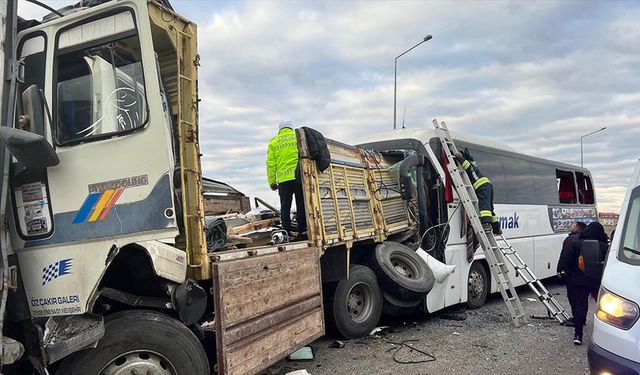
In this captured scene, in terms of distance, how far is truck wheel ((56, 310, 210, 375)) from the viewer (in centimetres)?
A: 316

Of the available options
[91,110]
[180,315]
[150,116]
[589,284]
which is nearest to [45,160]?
[91,110]

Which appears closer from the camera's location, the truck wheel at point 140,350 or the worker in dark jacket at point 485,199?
the truck wheel at point 140,350

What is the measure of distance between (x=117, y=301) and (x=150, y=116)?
134 cm

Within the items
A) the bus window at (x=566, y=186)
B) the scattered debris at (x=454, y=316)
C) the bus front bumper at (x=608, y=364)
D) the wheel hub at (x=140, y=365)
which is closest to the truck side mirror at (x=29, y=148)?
the wheel hub at (x=140, y=365)

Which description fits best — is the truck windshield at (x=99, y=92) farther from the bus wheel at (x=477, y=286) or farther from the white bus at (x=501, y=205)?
the bus wheel at (x=477, y=286)

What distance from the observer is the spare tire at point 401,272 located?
6473 mm

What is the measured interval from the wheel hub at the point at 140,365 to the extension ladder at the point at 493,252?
5257mm

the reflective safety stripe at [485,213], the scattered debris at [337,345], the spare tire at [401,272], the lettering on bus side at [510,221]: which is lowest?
the scattered debris at [337,345]

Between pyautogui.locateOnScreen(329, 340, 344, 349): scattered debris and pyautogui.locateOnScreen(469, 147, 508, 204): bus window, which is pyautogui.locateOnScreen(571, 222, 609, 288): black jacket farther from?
pyautogui.locateOnScreen(329, 340, 344, 349): scattered debris

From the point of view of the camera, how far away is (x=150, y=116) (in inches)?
131

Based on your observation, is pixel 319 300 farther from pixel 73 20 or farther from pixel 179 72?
pixel 73 20

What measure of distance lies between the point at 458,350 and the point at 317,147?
2909 millimetres

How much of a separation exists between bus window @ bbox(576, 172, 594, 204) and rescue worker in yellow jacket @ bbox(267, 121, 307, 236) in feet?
32.6

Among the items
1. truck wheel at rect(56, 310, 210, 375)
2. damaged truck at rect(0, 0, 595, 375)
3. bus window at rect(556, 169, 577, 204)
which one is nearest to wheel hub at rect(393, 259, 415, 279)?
damaged truck at rect(0, 0, 595, 375)
